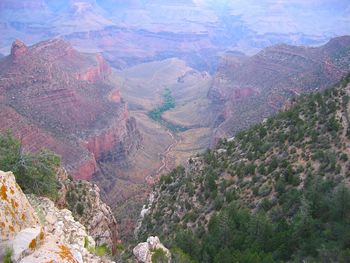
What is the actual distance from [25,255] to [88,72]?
104590 mm

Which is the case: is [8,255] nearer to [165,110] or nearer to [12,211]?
[12,211]

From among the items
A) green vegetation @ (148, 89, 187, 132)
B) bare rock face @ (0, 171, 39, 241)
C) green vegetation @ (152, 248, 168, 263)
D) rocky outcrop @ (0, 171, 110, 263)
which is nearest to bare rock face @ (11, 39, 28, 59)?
green vegetation @ (148, 89, 187, 132)

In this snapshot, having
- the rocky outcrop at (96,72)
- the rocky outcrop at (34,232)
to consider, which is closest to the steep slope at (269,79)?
the rocky outcrop at (96,72)

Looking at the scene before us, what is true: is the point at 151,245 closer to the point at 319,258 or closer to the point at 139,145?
the point at 319,258

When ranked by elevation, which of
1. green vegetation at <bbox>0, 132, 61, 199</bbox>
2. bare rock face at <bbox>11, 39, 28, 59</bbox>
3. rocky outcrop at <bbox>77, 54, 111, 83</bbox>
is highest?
green vegetation at <bbox>0, 132, 61, 199</bbox>

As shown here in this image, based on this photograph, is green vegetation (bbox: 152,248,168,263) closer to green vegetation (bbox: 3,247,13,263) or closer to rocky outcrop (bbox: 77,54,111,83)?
green vegetation (bbox: 3,247,13,263)

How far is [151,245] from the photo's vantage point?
22.0 meters

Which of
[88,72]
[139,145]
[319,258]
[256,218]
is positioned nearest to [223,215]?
[256,218]

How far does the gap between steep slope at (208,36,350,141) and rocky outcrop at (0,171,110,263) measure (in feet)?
170

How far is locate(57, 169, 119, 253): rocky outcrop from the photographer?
28641 mm

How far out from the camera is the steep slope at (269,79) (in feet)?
236

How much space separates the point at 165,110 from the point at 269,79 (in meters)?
33.9

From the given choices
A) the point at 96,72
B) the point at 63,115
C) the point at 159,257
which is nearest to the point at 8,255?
the point at 159,257

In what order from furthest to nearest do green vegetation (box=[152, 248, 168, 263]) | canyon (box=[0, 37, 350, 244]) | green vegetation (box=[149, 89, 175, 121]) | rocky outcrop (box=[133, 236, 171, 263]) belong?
1. green vegetation (box=[149, 89, 175, 121])
2. canyon (box=[0, 37, 350, 244])
3. rocky outcrop (box=[133, 236, 171, 263])
4. green vegetation (box=[152, 248, 168, 263])
